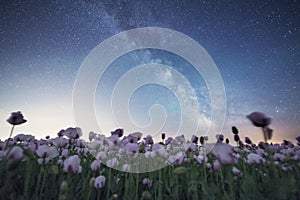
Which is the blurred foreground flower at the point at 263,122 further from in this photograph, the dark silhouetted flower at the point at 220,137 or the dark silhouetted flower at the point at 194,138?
the dark silhouetted flower at the point at 194,138

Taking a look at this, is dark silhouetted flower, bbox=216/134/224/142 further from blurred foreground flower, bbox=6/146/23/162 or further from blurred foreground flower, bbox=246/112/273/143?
blurred foreground flower, bbox=6/146/23/162

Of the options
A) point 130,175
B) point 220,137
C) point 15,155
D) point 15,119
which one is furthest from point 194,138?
point 15,155

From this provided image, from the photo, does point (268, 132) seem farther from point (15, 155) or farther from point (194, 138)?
point (194, 138)

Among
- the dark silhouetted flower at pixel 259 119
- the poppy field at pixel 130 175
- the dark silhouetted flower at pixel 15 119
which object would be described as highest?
the dark silhouetted flower at pixel 15 119

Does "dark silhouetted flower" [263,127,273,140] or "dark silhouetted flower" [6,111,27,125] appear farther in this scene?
"dark silhouetted flower" [6,111,27,125]

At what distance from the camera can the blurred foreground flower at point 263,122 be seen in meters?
1.53

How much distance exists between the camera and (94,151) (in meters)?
3.36

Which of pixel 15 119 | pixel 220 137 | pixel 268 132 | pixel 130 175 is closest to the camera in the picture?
pixel 268 132

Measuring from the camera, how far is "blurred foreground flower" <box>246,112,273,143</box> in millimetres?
1533

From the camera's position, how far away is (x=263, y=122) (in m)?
1.55

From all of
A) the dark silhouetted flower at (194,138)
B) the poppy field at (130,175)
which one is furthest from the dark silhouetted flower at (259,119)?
the dark silhouetted flower at (194,138)

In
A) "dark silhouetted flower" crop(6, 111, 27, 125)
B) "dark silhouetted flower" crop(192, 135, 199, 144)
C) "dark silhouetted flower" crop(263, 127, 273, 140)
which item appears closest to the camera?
"dark silhouetted flower" crop(263, 127, 273, 140)

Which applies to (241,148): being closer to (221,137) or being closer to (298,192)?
(221,137)

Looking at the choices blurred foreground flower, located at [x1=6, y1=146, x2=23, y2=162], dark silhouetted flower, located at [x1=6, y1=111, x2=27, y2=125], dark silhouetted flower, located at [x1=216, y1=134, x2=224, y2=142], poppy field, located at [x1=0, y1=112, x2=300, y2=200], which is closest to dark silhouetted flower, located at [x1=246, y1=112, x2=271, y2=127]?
poppy field, located at [x1=0, y1=112, x2=300, y2=200]
